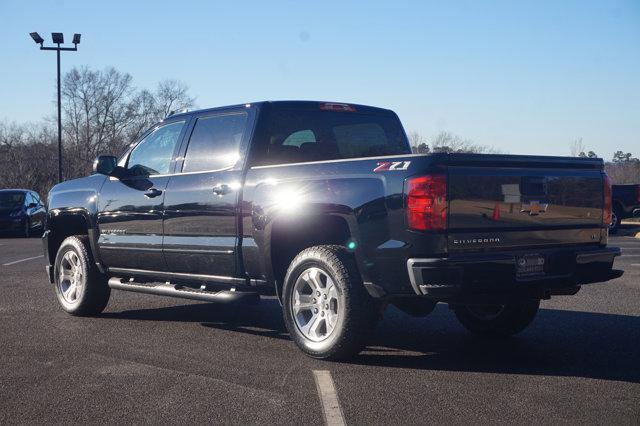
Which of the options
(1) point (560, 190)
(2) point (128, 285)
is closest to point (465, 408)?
(1) point (560, 190)

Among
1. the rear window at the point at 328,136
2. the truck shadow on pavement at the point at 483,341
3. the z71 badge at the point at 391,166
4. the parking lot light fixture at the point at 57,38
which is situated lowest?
the truck shadow on pavement at the point at 483,341

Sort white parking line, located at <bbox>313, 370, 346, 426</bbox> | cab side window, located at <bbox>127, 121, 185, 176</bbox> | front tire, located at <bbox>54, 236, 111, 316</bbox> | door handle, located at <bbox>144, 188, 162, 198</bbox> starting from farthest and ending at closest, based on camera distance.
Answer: front tire, located at <bbox>54, 236, 111, 316</bbox>
cab side window, located at <bbox>127, 121, 185, 176</bbox>
door handle, located at <bbox>144, 188, 162, 198</bbox>
white parking line, located at <bbox>313, 370, 346, 426</bbox>

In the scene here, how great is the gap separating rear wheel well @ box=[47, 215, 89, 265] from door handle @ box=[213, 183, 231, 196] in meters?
2.45

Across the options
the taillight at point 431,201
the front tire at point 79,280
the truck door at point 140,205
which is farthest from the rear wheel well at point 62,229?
the taillight at point 431,201

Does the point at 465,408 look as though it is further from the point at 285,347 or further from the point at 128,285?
the point at 128,285

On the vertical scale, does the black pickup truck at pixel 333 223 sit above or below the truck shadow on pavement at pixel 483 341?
above

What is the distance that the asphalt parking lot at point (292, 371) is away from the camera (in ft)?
14.9

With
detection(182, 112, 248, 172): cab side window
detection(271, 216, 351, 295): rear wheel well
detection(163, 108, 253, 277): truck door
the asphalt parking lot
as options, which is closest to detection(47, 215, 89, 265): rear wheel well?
the asphalt parking lot

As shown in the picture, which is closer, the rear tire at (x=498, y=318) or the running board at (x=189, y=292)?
the running board at (x=189, y=292)

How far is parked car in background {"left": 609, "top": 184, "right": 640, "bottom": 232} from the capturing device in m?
23.9

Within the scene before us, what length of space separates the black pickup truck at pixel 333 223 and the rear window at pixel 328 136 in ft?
0.04

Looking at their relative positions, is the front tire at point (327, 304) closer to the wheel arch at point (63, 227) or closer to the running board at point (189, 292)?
the running board at point (189, 292)

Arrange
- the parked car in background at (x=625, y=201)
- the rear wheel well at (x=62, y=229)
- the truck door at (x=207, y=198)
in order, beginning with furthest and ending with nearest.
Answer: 1. the parked car in background at (x=625, y=201)
2. the rear wheel well at (x=62, y=229)
3. the truck door at (x=207, y=198)

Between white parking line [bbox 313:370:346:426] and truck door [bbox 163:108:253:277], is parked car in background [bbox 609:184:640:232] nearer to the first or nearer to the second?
truck door [bbox 163:108:253:277]
